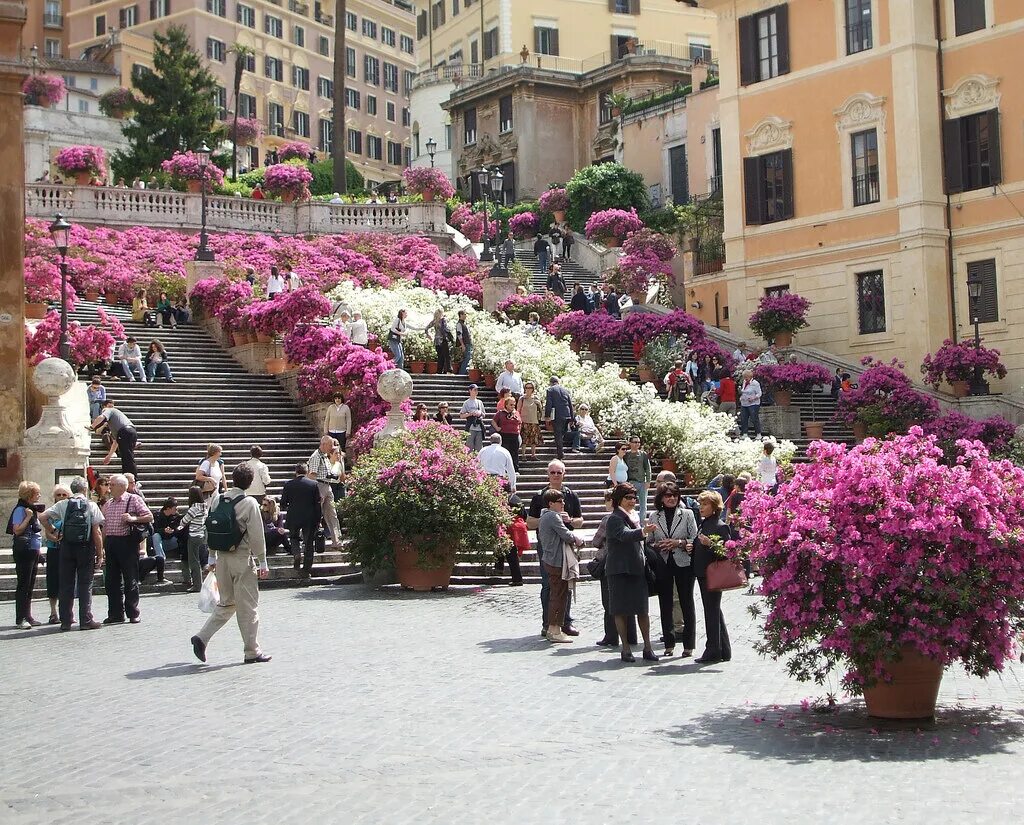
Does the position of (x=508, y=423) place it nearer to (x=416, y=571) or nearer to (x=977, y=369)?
(x=416, y=571)

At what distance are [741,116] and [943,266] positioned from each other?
693cm

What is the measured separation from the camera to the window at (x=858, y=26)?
35188 mm

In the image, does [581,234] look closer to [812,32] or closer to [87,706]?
[812,32]

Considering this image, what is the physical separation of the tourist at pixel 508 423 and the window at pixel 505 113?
4021cm

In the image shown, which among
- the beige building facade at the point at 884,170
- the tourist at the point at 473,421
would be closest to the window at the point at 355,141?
the beige building facade at the point at 884,170

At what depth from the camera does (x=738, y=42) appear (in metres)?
38.2

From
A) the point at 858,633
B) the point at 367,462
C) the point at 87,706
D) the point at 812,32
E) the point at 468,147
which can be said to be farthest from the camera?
the point at 468,147

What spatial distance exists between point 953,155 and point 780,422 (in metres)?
7.86

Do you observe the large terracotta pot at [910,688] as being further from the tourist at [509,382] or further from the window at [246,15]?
the window at [246,15]

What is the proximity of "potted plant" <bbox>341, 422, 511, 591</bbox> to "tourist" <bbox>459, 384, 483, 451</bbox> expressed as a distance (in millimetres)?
4502

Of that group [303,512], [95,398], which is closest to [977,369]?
[303,512]

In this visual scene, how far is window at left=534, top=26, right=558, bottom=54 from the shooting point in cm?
6781

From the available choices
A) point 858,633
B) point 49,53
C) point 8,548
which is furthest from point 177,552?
point 49,53

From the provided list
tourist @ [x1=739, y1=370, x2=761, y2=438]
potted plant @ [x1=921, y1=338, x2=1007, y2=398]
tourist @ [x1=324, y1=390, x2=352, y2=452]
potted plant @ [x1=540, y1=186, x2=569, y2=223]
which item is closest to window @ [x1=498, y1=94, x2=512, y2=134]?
potted plant @ [x1=540, y1=186, x2=569, y2=223]
